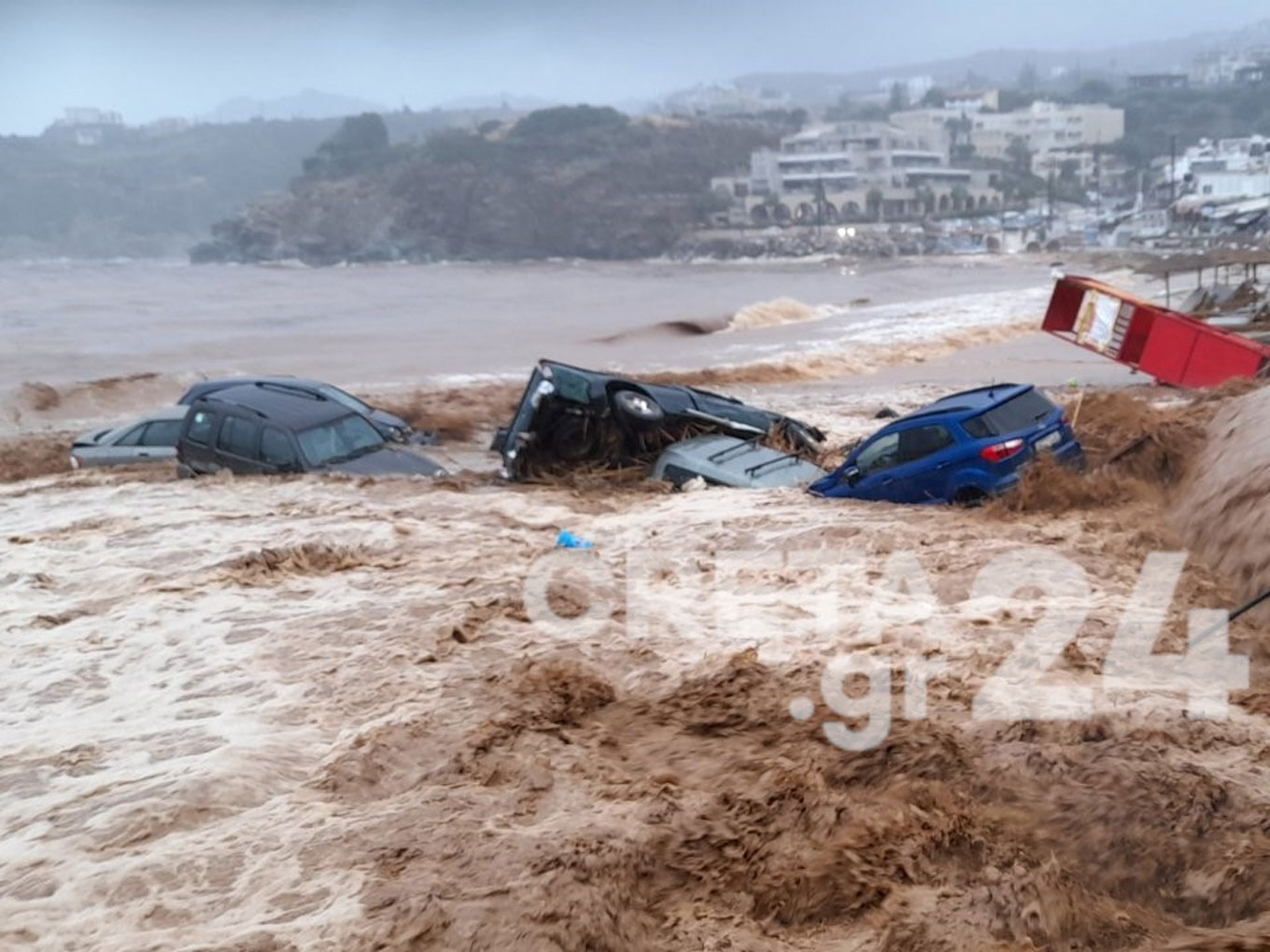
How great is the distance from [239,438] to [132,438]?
2872mm

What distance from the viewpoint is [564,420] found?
13539 millimetres

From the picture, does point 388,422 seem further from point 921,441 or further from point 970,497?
point 970,497

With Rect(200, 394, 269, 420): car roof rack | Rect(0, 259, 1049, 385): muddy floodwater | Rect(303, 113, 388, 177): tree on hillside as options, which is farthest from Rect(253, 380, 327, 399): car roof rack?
Rect(303, 113, 388, 177): tree on hillside

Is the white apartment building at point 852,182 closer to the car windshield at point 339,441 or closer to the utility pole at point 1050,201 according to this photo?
the utility pole at point 1050,201

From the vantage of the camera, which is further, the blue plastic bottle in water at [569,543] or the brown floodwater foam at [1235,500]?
the blue plastic bottle in water at [569,543]

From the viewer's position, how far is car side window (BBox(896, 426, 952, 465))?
11.1m

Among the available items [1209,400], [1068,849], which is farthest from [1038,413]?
[1068,849]

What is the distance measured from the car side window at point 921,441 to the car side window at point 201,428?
7566mm

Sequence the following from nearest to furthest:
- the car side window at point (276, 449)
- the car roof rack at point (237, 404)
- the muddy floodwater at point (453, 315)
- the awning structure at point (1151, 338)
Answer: the car side window at point (276, 449), the car roof rack at point (237, 404), the awning structure at point (1151, 338), the muddy floodwater at point (453, 315)

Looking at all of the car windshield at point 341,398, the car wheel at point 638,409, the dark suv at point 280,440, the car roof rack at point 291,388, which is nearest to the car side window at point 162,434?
the car roof rack at point 291,388

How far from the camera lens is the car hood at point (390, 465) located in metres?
13.5

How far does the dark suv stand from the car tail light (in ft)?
19.6

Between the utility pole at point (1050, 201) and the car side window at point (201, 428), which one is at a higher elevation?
the car side window at point (201, 428)

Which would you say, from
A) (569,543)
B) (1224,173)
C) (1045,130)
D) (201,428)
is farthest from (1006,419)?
(1045,130)
